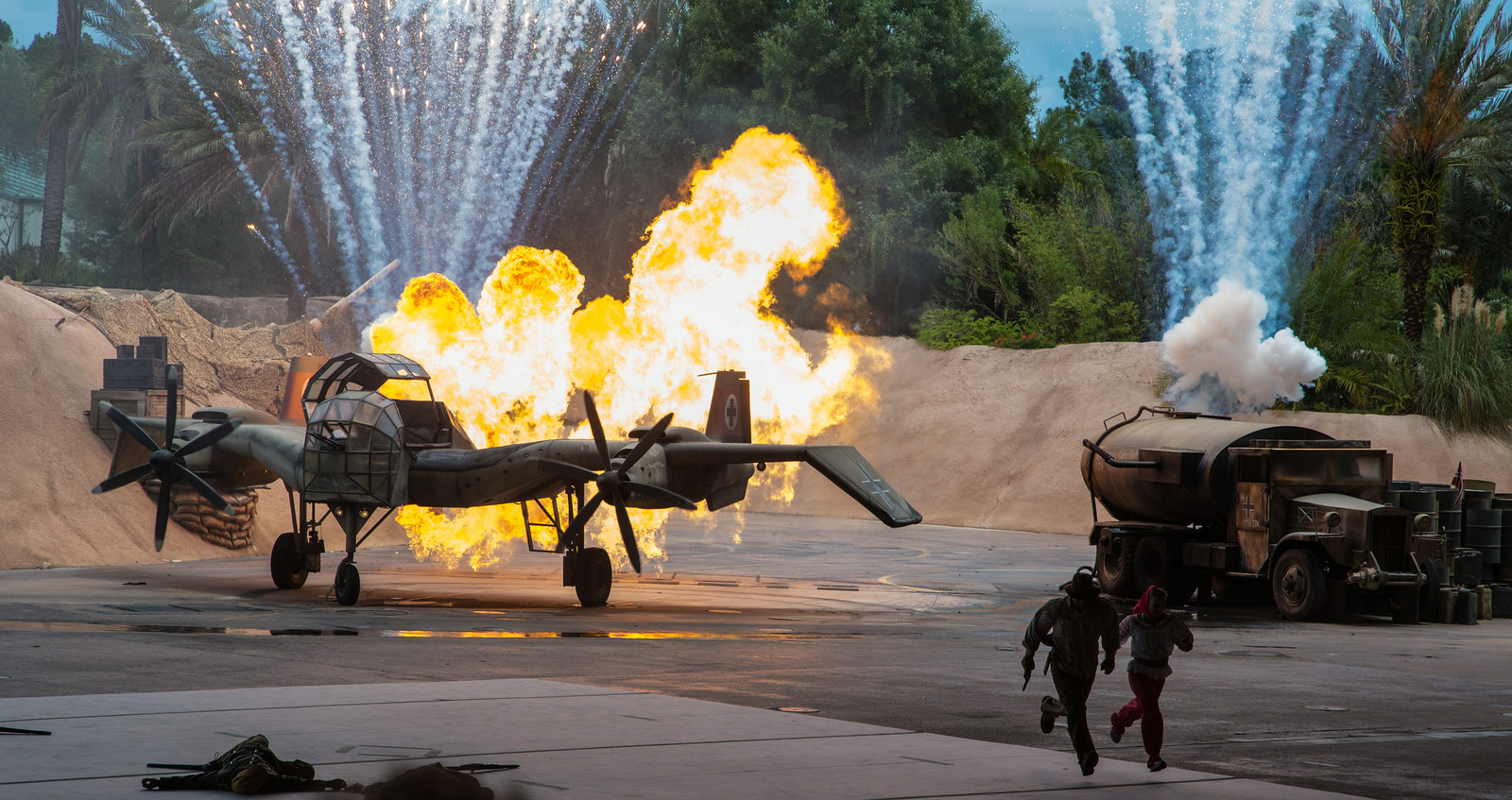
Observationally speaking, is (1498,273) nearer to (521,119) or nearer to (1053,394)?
(1053,394)

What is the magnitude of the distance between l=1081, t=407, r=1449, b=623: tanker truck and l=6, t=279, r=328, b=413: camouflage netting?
26.7 m

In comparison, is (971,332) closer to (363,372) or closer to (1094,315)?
(1094,315)

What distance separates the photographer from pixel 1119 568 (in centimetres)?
2500

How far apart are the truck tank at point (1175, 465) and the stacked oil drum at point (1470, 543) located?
210cm

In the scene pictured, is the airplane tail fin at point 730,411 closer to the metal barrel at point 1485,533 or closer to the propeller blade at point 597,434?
the propeller blade at point 597,434

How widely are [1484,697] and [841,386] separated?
129ft

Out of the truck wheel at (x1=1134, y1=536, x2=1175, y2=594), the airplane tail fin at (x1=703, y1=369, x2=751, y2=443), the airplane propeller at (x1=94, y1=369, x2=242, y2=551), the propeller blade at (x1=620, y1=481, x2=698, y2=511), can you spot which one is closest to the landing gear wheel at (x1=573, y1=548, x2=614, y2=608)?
the propeller blade at (x1=620, y1=481, x2=698, y2=511)

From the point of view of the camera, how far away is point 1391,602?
2175cm

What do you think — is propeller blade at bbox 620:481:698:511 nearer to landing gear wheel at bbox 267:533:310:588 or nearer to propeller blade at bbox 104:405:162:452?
landing gear wheel at bbox 267:533:310:588

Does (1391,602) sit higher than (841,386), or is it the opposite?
(841,386)

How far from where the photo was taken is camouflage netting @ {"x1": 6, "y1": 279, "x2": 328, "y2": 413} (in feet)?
129

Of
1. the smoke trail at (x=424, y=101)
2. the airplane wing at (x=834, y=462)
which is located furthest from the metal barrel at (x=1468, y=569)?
the smoke trail at (x=424, y=101)

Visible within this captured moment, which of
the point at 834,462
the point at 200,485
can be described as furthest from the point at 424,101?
the point at 834,462

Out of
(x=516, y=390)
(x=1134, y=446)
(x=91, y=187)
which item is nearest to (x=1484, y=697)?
(x=1134, y=446)
